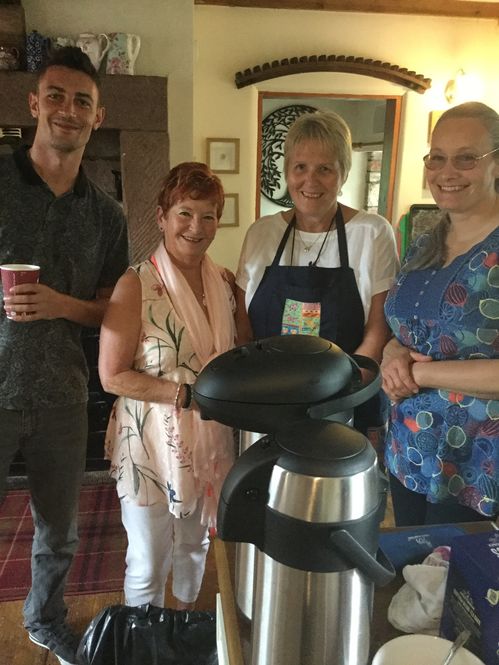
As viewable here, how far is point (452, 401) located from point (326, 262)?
465 millimetres

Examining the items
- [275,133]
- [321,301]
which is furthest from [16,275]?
[275,133]

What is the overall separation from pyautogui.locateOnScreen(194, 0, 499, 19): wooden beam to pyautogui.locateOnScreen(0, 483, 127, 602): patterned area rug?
9.12ft

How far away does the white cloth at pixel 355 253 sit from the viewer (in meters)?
1.34

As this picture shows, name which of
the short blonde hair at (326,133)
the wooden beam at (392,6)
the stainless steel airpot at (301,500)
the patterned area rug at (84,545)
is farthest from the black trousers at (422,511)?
the wooden beam at (392,6)

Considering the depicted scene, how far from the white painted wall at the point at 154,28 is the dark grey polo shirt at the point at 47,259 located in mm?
1515

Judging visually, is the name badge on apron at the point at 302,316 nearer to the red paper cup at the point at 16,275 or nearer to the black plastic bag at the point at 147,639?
the red paper cup at the point at 16,275

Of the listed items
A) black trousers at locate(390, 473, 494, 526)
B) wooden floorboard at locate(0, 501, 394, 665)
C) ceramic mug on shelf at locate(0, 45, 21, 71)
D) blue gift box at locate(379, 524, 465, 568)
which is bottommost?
wooden floorboard at locate(0, 501, 394, 665)

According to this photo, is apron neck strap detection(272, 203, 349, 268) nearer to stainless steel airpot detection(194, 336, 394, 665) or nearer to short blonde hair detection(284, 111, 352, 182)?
short blonde hair detection(284, 111, 352, 182)

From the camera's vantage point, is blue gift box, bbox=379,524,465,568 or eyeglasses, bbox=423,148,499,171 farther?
eyeglasses, bbox=423,148,499,171

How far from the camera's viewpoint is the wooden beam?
10.4 ft

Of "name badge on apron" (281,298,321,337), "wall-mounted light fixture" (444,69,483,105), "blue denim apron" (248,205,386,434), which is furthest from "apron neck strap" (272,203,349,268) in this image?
"wall-mounted light fixture" (444,69,483,105)

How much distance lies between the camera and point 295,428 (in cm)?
55

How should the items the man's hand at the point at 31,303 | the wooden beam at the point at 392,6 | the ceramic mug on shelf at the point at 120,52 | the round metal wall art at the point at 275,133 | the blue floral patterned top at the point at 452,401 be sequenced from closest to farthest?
the blue floral patterned top at the point at 452,401 → the man's hand at the point at 31,303 → the ceramic mug on shelf at the point at 120,52 → the wooden beam at the point at 392,6 → the round metal wall art at the point at 275,133

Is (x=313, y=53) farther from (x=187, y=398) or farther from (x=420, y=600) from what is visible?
(x=420, y=600)
